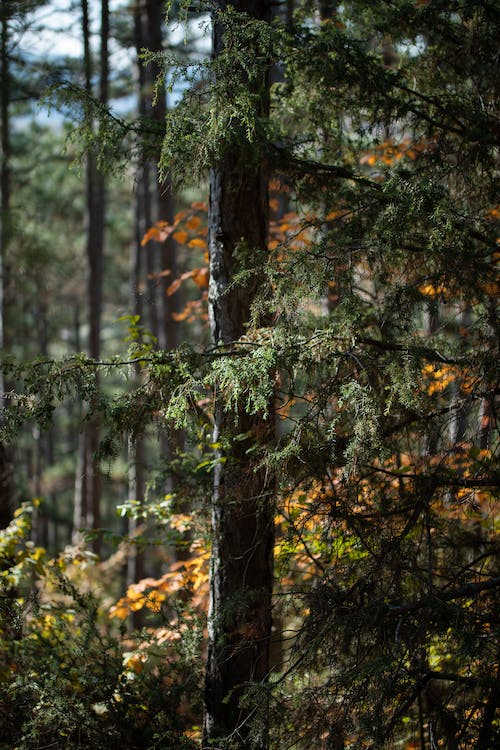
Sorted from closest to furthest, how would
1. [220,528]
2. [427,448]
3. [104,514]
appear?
[427,448] < [220,528] < [104,514]

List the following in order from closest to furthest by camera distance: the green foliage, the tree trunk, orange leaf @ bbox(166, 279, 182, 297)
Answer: the green foliage < the tree trunk < orange leaf @ bbox(166, 279, 182, 297)

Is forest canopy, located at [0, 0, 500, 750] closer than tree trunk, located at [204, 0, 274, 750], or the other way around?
forest canopy, located at [0, 0, 500, 750]

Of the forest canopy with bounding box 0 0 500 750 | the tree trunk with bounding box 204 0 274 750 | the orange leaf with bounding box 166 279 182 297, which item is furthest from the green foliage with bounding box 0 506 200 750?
the orange leaf with bounding box 166 279 182 297

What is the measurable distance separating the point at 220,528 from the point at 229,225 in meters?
2.18

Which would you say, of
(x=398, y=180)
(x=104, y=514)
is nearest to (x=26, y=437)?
(x=104, y=514)

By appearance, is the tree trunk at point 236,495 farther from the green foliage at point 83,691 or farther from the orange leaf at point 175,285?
the orange leaf at point 175,285

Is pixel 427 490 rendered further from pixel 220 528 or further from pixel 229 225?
pixel 229 225

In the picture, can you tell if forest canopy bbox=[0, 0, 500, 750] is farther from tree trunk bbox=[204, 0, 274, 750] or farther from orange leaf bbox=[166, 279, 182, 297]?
orange leaf bbox=[166, 279, 182, 297]

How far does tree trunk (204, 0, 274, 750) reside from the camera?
4.38m

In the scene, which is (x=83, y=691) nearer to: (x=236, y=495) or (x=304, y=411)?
(x=236, y=495)

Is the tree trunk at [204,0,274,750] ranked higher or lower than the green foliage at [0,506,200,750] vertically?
higher

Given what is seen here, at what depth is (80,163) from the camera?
184 inches

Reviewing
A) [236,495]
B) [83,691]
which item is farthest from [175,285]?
[83,691]

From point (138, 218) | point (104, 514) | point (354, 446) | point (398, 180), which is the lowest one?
point (104, 514)
